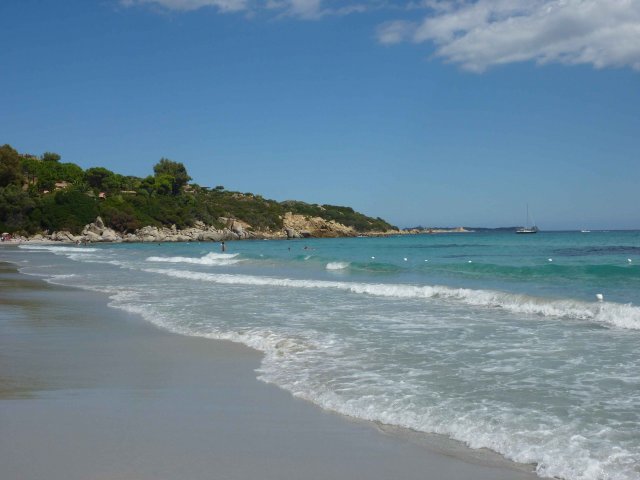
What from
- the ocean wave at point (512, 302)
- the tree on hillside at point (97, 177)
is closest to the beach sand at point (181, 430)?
the ocean wave at point (512, 302)

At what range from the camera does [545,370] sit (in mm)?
7520

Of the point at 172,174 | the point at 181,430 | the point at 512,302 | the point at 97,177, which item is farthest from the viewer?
the point at 172,174

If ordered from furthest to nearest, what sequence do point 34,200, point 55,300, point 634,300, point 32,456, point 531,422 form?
point 34,200 < point 55,300 < point 634,300 < point 531,422 < point 32,456

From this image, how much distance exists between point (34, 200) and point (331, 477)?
103 metres

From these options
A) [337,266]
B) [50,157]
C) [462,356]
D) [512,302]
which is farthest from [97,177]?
[462,356]

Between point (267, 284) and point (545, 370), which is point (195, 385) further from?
point (267, 284)

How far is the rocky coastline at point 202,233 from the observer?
88.7 metres

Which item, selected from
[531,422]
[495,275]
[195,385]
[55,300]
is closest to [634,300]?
[495,275]

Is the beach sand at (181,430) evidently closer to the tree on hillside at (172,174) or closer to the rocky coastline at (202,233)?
the rocky coastline at (202,233)

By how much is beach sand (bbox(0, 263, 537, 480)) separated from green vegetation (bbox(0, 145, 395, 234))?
3518 inches

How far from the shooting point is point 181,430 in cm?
522

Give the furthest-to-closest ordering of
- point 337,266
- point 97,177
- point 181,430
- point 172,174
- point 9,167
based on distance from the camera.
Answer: point 172,174, point 97,177, point 9,167, point 337,266, point 181,430

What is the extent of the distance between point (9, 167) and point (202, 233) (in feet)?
116

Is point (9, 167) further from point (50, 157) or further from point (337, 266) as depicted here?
point (337, 266)
